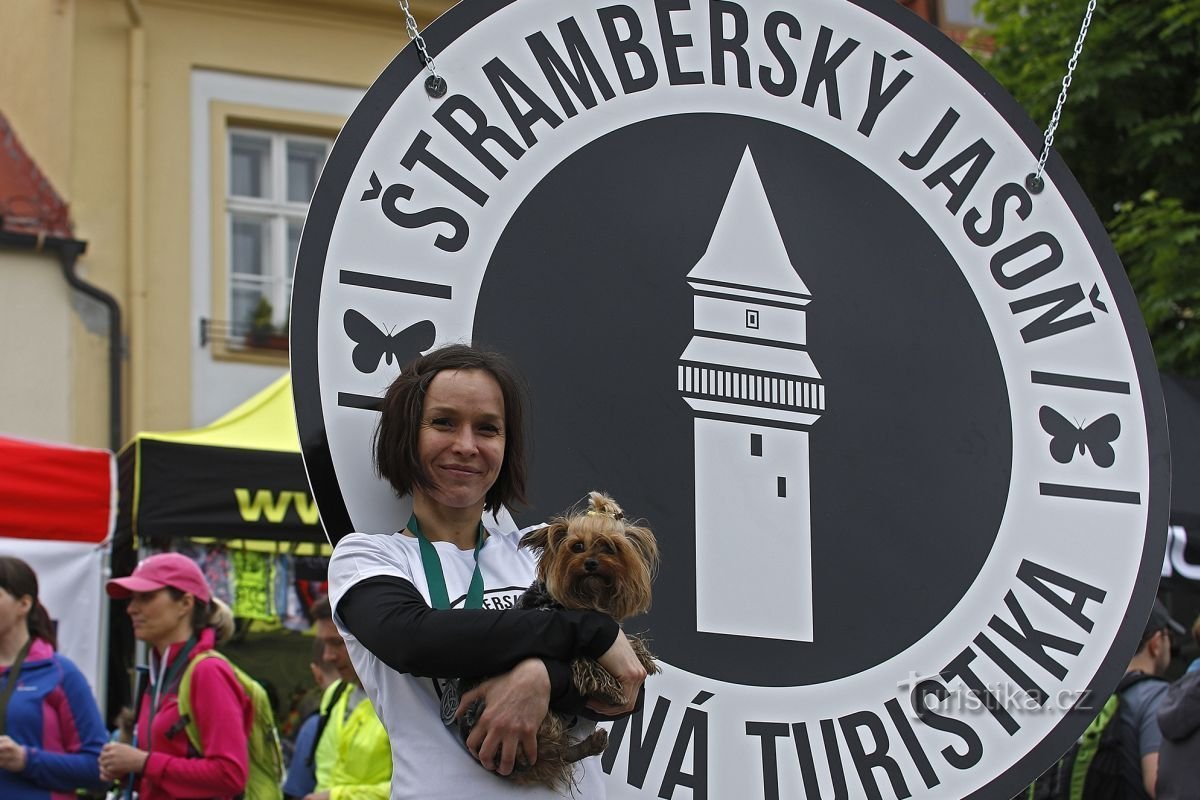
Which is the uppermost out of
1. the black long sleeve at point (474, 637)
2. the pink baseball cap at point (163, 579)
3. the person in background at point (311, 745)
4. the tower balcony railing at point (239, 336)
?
the tower balcony railing at point (239, 336)

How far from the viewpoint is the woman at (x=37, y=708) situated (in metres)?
4.29

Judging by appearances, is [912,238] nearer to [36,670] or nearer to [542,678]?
[542,678]

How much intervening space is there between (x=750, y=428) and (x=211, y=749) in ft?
7.24

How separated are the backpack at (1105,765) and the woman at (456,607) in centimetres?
315

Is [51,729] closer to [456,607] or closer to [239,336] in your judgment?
[456,607]

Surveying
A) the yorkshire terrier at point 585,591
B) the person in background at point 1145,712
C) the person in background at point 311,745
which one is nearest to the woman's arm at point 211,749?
the person in background at point 311,745

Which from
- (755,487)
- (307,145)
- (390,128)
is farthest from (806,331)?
(307,145)

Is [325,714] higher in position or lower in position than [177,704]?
lower

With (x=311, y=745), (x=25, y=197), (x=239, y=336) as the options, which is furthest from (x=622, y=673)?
(x=239, y=336)

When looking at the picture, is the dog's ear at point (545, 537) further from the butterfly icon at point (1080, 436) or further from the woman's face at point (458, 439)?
the butterfly icon at point (1080, 436)

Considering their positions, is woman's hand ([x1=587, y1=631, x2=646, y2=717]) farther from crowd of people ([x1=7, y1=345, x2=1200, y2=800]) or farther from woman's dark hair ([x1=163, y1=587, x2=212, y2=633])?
woman's dark hair ([x1=163, y1=587, x2=212, y2=633])

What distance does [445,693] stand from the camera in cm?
206

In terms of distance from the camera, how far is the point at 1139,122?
1046 cm

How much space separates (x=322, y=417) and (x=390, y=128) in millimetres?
458
